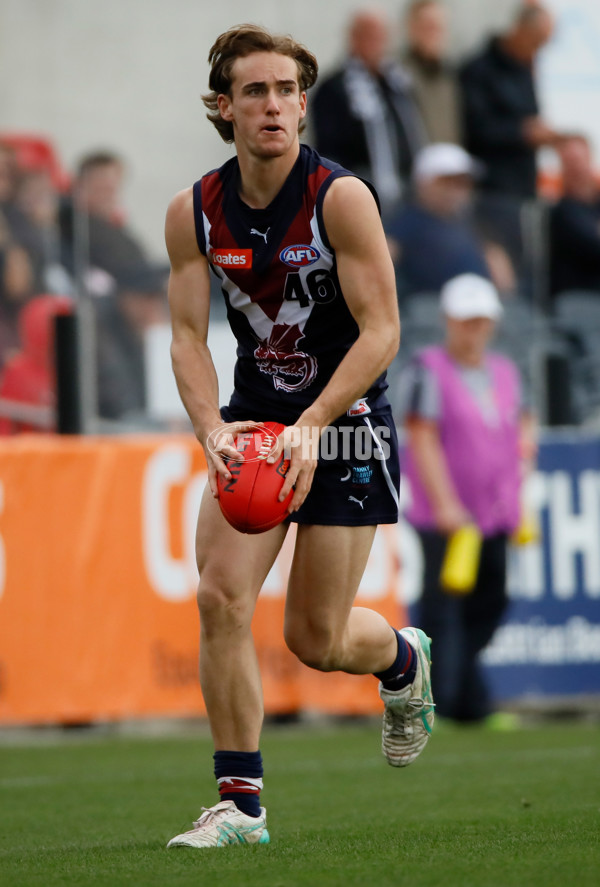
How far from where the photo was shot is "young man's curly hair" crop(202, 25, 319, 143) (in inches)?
176

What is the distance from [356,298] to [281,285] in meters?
0.24

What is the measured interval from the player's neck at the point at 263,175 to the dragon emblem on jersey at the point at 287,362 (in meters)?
0.39

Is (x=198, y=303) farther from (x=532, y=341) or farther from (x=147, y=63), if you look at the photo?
(x=147, y=63)

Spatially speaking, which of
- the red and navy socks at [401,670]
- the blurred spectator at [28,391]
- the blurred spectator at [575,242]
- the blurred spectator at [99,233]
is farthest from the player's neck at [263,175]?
the blurred spectator at [575,242]

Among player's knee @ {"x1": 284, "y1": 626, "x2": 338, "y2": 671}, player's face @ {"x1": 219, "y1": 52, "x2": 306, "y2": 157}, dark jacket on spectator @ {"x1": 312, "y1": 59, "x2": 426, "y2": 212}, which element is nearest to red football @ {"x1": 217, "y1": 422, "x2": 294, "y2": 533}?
player's knee @ {"x1": 284, "y1": 626, "x2": 338, "y2": 671}

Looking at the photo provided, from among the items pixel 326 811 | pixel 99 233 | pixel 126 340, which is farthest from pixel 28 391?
pixel 326 811

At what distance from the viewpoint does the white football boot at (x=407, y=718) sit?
5195 mm

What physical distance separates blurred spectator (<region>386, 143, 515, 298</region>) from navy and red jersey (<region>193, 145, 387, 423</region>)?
18.2 ft

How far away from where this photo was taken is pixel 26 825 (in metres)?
5.21

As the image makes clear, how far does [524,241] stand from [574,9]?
4404 mm

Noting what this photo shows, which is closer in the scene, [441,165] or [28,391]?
[28,391]

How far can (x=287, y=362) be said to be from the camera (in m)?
4.70

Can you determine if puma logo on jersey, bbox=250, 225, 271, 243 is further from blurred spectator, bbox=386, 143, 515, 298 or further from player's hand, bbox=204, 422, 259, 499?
blurred spectator, bbox=386, 143, 515, 298

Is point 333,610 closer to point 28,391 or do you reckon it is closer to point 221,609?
point 221,609
